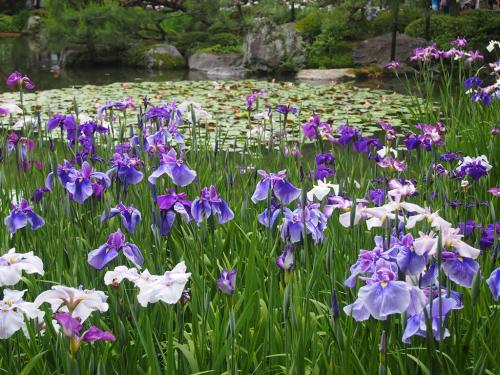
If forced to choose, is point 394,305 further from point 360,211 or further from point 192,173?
point 192,173

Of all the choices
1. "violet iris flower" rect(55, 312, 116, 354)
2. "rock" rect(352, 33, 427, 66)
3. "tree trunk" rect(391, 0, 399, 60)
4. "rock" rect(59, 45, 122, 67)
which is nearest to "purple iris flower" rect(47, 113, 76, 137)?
"violet iris flower" rect(55, 312, 116, 354)

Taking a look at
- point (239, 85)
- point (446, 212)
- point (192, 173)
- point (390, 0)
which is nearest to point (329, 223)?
point (446, 212)

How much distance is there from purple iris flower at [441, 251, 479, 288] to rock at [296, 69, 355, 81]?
36.2 feet

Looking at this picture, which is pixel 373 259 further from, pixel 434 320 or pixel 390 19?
pixel 390 19

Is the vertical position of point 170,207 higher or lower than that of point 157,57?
higher

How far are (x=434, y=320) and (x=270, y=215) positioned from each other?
0.67m

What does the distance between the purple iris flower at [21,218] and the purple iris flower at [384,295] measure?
1.11 meters

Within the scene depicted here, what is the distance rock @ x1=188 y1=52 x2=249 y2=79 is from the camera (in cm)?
1335

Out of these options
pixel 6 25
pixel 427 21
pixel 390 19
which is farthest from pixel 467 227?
pixel 6 25

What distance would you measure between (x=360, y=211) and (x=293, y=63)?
11.7 metres

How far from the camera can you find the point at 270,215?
190 centimetres

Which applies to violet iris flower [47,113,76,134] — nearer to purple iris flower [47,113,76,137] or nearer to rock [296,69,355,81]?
purple iris flower [47,113,76,137]

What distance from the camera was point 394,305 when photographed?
3.84ft

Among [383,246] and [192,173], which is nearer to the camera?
[383,246]
